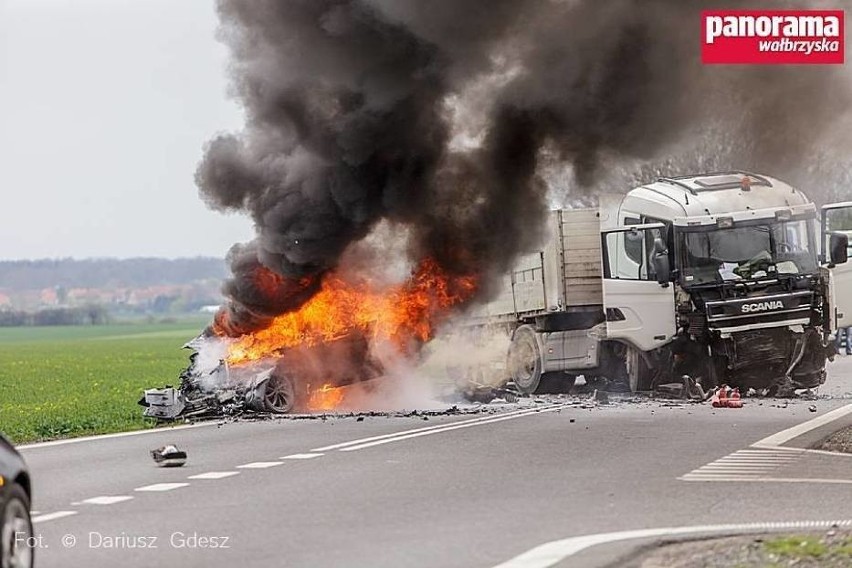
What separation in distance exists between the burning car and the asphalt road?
217 centimetres

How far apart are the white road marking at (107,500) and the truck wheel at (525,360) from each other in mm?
17510

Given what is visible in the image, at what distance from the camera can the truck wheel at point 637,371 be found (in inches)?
1118

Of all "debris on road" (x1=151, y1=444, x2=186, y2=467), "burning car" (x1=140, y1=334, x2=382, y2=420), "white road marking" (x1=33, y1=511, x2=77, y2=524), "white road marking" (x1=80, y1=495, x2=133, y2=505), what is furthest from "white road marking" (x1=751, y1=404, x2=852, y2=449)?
"white road marking" (x1=33, y1=511, x2=77, y2=524)

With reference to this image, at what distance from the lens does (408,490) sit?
44.2ft

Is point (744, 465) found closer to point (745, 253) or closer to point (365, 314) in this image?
point (365, 314)

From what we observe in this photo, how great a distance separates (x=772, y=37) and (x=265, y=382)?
10.9m

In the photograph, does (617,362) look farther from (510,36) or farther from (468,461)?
(468,461)

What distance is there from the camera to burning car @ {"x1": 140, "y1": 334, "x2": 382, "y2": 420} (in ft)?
78.2

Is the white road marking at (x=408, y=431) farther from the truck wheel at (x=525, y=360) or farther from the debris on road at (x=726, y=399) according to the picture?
the truck wheel at (x=525, y=360)

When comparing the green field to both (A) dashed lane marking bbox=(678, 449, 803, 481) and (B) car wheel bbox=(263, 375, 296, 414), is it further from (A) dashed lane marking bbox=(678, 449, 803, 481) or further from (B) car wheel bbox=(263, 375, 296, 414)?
(A) dashed lane marking bbox=(678, 449, 803, 481)

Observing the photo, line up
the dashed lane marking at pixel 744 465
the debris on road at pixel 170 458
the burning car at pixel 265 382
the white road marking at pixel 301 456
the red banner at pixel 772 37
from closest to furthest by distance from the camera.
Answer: the dashed lane marking at pixel 744 465 → the debris on road at pixel 170 458 → the white road marking at pixel 301 456 → the burning car at pixel 265 382 → the red banner at pixel 772 37

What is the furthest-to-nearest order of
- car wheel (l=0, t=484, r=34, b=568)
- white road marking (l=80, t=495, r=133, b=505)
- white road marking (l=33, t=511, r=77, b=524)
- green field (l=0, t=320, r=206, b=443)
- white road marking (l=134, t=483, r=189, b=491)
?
green field (l=0, t=320, r=206, b=443) → white road marking (l=134, t=483, r=189, b=491) → white road marking (l=80, t=495, r=133, b=505) → white road marking (l=33, t=511, r=77, b=524) → car wheel (l=0, t=484, r=34, b=568)

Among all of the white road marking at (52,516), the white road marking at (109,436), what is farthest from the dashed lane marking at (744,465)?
the white road marking at (109,436)

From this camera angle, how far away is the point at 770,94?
3002 cm
